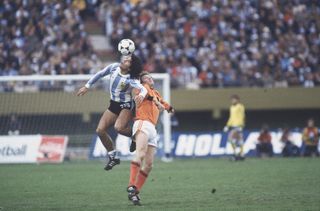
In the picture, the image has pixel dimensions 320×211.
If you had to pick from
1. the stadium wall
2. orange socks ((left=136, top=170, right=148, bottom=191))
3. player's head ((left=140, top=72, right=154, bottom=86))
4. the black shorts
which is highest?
the stadium wall

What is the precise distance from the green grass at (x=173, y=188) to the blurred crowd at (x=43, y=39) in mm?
8331

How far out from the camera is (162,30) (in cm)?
3306

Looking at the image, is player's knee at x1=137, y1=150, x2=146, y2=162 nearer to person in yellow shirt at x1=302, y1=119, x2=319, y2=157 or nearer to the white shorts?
the white shorts

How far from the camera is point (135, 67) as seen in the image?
13898 millimetres

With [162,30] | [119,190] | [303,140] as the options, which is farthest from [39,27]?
[119,190]

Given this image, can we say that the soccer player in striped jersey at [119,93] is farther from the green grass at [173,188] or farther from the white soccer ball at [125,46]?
the green grass at [173,188]

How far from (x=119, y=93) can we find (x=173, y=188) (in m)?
2.17

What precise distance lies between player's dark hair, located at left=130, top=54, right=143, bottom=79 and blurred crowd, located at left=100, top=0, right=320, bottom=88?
1713 cm

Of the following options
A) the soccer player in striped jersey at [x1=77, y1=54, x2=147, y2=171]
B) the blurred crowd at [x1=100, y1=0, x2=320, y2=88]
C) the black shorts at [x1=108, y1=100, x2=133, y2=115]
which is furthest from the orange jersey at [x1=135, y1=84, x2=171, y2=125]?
the blurred crowd at [x1=100, y1=0, x2=320, y2=88]

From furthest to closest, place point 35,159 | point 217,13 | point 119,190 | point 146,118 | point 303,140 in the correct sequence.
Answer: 1. point 217,13
2. point 303,140
3. point 35,159
4. point 119,190
5. point 146,118

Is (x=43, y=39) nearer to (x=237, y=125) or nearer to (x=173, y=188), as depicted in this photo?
(x=237, y=125)

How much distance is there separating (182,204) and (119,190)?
3.00 metres

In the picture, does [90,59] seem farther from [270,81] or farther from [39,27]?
[270,81]

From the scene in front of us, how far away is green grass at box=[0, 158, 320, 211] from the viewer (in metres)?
12.3
